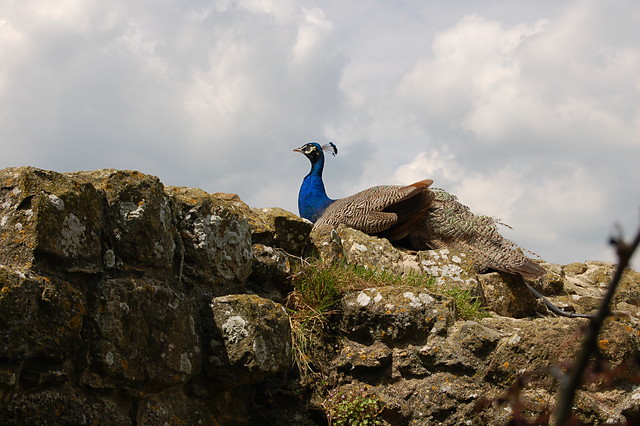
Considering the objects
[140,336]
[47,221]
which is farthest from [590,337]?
[140,336]

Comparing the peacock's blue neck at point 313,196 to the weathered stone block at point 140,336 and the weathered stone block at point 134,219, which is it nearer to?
the weathered stone block at point 134,219

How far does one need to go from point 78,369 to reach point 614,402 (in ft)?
11.0

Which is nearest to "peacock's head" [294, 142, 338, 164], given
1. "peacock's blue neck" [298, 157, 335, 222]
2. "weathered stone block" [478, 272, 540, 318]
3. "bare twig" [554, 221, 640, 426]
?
"peacock's blue neck" [298, 157, 335, 222]

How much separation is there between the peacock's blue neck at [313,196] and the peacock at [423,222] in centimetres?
57

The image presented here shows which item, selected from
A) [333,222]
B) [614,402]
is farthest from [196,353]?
[333,222]

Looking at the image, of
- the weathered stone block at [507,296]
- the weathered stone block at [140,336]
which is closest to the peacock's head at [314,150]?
the weathered stone block at [507,296]

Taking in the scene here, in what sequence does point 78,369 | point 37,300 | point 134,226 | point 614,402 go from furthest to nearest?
1. point 614,402
2. point 134,226
3. point 78,369
4. point 37,300

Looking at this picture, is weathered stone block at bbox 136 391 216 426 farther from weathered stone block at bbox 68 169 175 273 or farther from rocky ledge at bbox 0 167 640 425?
weathered stone block at bbox 68 169 175 273

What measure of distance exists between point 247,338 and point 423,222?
375 cm

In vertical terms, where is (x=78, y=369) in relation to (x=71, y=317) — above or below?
below

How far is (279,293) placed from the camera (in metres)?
4.96

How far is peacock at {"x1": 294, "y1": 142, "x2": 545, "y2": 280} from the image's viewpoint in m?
6.88

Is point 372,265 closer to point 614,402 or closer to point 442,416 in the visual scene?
point 442,416

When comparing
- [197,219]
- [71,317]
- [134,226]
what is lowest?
[71,317]
